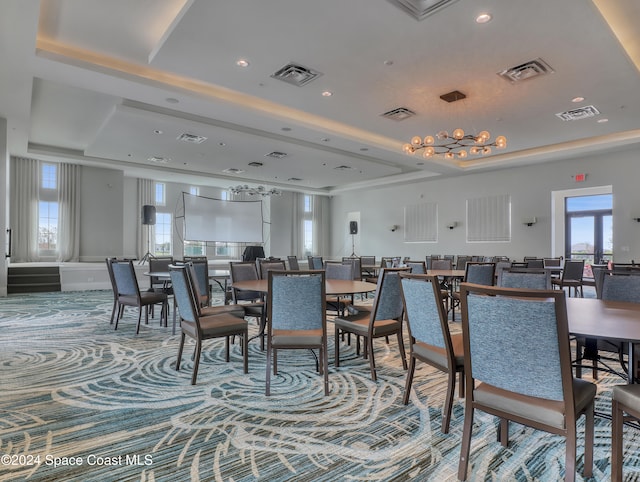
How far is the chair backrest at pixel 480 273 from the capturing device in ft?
15.6

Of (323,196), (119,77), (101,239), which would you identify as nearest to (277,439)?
(119,77)

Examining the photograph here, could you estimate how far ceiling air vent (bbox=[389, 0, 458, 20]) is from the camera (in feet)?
11.1

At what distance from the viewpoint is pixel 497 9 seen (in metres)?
3.51

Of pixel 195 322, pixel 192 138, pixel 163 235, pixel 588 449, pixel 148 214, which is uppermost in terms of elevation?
pixel 192 138

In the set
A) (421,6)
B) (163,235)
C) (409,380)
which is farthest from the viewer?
(163,235)

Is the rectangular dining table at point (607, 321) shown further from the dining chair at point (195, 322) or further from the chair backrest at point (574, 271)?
the chair backrest at point (574, 271)

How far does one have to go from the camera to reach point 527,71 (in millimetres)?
4727

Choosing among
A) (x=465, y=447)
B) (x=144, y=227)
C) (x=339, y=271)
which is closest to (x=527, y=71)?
(x=339, y=271)

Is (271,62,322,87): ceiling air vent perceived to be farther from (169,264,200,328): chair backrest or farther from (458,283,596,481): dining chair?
(458,283,596,481): dining chair

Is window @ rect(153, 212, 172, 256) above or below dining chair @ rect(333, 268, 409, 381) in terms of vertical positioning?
above

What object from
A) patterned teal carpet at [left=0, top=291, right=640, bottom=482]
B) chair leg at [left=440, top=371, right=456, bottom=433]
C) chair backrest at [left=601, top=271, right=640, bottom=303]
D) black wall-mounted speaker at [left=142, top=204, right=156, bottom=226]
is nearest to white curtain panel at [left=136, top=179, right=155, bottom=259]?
black wall-mounted speaker at [left=142, top=204, right=156, bottom=226]

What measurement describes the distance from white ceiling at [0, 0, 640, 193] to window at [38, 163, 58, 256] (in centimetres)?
217

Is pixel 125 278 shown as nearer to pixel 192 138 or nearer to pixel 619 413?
pixel 192 138

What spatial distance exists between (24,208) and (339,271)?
9849mm
